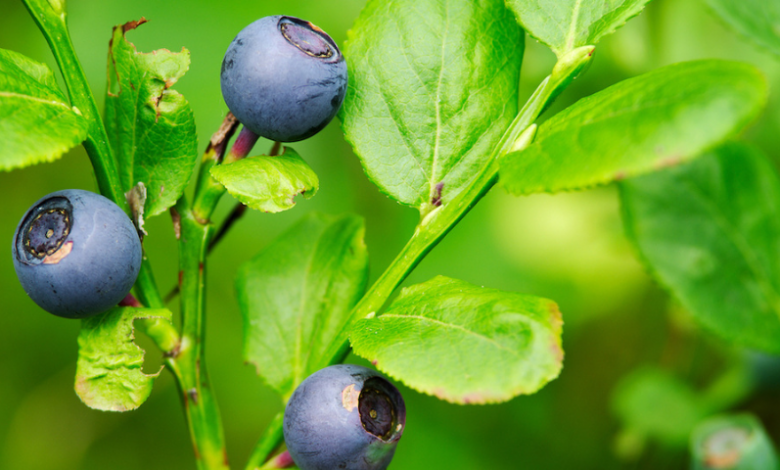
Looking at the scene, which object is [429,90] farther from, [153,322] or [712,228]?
[712,228]

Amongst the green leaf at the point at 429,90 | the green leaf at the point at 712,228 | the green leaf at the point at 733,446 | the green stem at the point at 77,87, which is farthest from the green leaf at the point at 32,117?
the green leaf at the point at 733,446

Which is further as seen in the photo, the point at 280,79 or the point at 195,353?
the point at 195,353

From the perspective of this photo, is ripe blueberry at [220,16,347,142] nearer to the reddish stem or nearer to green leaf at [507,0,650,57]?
the reddish stem

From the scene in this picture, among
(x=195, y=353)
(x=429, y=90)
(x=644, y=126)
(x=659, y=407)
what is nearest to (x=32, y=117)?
(x=195, y=353)

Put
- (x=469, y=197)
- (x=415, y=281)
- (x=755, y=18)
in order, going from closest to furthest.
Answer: (x=469, y=197), (x=755, y=18), (x=415, y=281)

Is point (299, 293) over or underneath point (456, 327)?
underneath

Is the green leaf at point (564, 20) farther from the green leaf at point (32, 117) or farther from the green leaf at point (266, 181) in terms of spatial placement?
the green leaf at point (32, 117)
